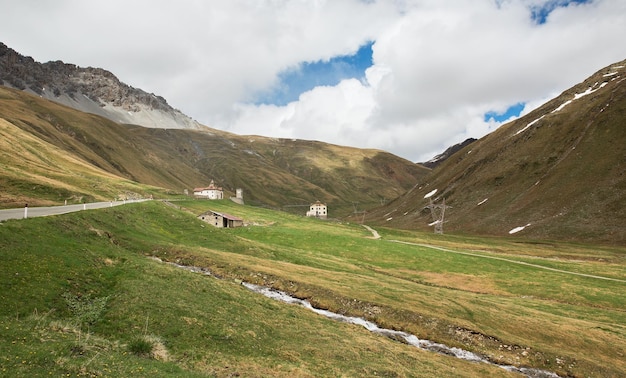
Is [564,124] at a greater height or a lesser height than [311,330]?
greater

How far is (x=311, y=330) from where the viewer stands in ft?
99.9

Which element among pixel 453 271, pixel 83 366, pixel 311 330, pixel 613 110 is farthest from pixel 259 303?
pixel 613 110

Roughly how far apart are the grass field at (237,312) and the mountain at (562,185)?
74.5 m

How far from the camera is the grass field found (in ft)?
64.6

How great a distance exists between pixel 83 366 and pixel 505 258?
93377 millimetres

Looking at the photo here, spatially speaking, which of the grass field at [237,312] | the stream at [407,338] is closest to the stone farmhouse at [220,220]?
the grass field at [237,312]

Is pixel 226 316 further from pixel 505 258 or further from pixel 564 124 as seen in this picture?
pixel 564 124

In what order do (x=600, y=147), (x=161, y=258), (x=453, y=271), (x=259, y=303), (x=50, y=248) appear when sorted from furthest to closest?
1. (x=600, y=147)
2. (x=453, y=271)
3. (x=161, y=258)
4. (x=259, y=303)
5. (x=50, y=248)

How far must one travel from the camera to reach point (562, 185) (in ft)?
495

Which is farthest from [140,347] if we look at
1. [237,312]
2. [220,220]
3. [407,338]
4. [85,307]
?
[220,220]

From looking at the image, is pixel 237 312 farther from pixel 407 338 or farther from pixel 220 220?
pixel 220 220

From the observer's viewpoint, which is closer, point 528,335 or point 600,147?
point 528,335

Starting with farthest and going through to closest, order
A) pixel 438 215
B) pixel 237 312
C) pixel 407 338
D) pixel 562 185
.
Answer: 1. pixel 438 215
2. pixel 562 185
3. pixel 407 338
4. pixel 237 312

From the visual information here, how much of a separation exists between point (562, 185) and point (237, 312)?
16153 cm
